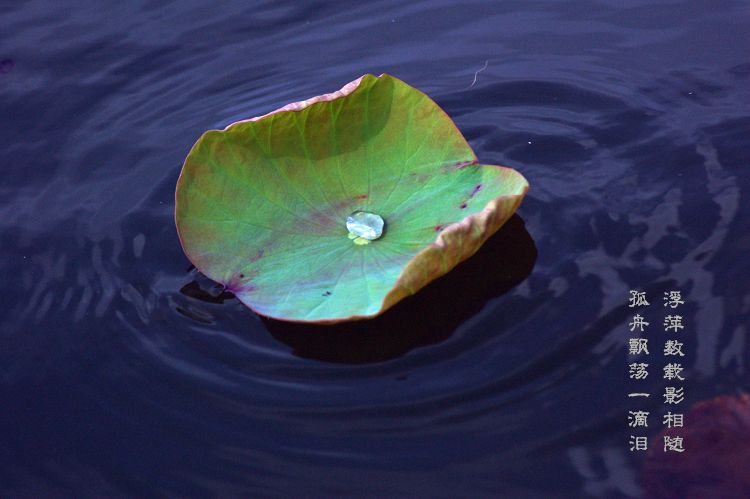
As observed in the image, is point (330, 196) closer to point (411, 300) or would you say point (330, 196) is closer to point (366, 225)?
point (366, 225)

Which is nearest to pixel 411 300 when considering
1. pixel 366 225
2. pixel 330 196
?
pixel 366 225

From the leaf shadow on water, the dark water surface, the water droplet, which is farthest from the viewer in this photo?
the water droplet

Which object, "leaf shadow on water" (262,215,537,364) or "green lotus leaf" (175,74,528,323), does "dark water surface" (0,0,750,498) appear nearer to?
"leaf shadow on water" (262,215,537,364)

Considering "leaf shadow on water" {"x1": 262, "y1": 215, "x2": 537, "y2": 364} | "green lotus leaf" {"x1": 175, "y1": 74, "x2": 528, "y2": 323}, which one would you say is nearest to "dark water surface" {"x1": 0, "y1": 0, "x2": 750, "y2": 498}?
"leaf shadow on water" {"x1": 262, "y1": 215, "x2": 537, "y2": 364}

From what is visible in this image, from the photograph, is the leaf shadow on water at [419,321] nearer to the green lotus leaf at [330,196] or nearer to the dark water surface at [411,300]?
the dark water surface at [411,300]

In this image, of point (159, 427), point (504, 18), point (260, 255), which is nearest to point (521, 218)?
point (260, 255)

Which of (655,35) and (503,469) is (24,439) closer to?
(503,469)


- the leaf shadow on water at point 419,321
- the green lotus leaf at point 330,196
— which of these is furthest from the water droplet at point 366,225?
the leaf shadow on water at point 419,321
